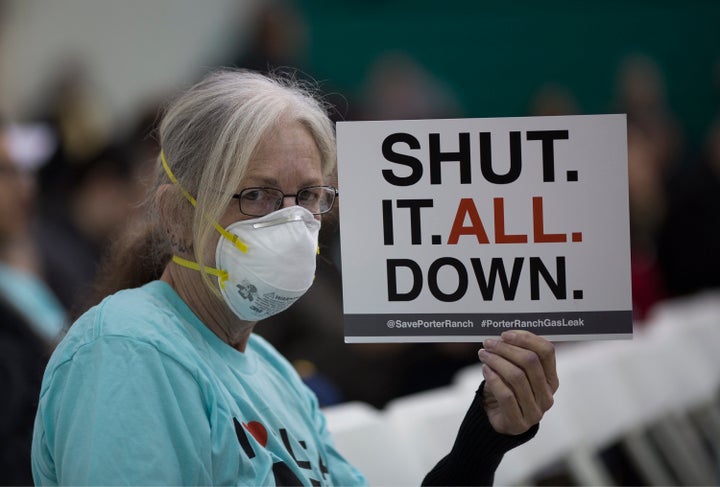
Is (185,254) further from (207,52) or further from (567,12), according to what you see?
(567,12)

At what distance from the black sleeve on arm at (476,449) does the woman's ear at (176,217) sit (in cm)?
63

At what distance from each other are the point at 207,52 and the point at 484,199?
8.65 meters

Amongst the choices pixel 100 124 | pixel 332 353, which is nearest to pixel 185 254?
pixel 332 353

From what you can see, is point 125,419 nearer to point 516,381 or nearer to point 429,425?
point 516,381

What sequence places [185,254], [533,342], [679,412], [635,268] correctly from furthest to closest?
[635,268] < [679,412] < [185,254] < [533,342]

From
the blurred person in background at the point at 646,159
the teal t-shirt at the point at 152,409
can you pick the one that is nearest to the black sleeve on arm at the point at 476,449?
the teal t-shirt at the point at 152,409

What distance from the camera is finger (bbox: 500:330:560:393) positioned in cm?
191

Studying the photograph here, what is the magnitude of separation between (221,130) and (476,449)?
2.58 feet

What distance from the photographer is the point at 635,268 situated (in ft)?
18.6

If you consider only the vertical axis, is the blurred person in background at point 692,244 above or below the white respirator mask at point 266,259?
above

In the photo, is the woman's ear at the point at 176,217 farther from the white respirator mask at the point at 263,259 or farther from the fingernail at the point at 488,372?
the fingernail at the point at 488,372

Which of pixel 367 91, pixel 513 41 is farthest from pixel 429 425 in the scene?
pixel 513 41

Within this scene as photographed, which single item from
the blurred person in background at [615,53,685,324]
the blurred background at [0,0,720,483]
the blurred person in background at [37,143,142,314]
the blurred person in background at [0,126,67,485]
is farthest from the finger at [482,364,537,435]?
the blurred person in background at [37,143,142,314]

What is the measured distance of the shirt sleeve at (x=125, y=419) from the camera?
1700 millimetres
